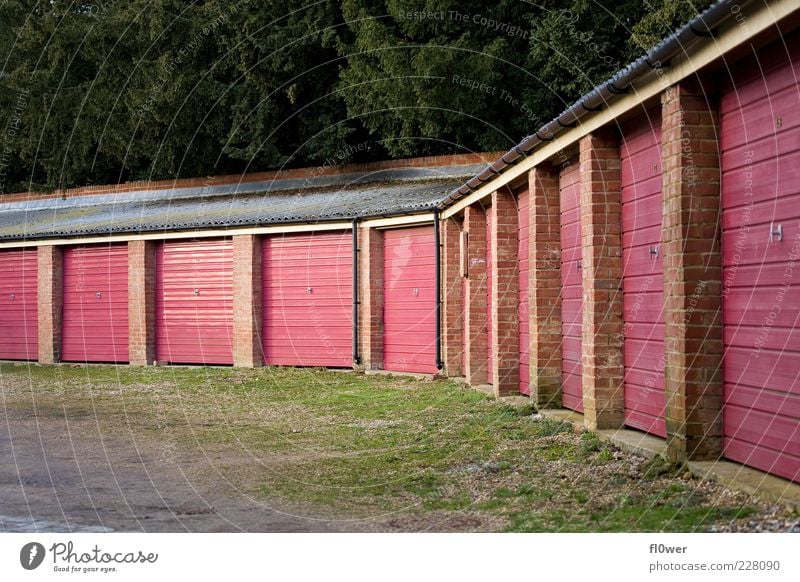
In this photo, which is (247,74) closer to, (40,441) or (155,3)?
(155,3)

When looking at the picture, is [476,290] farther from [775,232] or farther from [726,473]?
[775,232]

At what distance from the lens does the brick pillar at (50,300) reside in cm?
2645

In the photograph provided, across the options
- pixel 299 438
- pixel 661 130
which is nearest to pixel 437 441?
pixel 299 438

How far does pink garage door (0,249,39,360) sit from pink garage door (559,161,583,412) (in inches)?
718

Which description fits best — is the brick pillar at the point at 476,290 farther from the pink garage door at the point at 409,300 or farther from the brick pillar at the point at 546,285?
the brick pillar at the point at 546,285

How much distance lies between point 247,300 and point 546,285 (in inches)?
462

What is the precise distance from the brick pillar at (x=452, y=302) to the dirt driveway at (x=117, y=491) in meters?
7.92

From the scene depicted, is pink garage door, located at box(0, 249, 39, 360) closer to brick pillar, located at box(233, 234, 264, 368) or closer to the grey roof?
the grey roof

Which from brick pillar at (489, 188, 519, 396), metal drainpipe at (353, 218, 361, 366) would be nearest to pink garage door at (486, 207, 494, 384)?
brick pillar at (489, 188, 519, 396)

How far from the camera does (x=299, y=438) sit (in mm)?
11867

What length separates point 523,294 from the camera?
48.3 feet

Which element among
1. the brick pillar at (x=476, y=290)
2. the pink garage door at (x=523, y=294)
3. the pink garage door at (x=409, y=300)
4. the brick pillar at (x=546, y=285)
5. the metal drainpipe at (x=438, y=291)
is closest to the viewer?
the brick pillar at (x=546, y=285)

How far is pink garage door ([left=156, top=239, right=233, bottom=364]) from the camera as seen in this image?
24.1 metres

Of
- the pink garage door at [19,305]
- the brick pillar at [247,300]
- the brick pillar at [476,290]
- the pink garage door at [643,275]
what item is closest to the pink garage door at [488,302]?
the brick pillar at [476,290]
